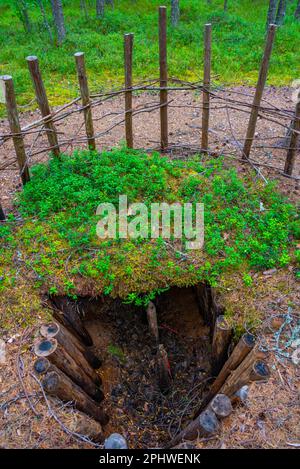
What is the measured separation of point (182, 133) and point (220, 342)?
4857 mm

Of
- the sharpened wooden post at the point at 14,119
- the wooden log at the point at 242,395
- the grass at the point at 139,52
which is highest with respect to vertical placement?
the sharpened wooden post at the point at 14,119

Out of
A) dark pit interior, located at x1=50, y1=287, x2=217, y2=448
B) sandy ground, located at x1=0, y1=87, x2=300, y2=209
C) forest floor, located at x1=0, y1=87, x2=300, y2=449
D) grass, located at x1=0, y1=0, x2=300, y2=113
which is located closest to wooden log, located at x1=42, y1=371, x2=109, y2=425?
forest floor, located at x1=0, y1=87, x2=300, y2=449

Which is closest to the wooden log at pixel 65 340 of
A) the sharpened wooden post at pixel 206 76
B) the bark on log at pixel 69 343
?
the bark on log at pixel 69 343

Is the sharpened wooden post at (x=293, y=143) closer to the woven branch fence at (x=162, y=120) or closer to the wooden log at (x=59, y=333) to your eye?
the woven branch fence at (x=162, y=120)

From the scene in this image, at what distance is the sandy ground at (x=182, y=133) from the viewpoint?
6500 mm

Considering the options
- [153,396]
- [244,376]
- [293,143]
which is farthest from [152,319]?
[293,143]

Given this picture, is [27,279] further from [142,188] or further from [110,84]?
[110,84]

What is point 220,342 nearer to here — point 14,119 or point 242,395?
point 242,395

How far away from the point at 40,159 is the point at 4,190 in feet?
3.14

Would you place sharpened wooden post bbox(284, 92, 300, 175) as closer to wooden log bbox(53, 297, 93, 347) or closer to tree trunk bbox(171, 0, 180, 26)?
wooden log bbox(53, 297, 93, 347)

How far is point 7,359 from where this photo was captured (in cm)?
411

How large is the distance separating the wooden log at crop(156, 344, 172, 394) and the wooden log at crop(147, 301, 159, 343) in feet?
1.38

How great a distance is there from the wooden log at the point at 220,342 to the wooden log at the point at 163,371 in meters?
0.64

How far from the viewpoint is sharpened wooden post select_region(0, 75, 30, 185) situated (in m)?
5.04
